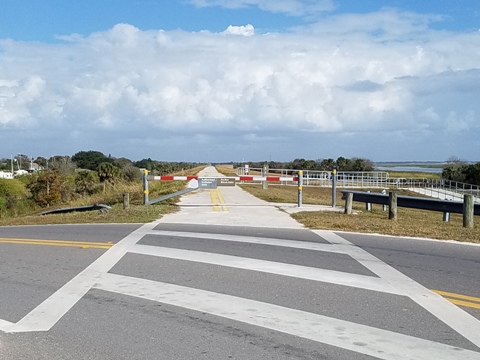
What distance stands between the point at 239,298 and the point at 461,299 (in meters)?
2.81

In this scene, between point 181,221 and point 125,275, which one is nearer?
point 125,275

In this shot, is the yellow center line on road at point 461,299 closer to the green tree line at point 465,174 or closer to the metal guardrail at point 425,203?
the metal guardrail at point 425,203

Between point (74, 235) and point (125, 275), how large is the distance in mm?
5591

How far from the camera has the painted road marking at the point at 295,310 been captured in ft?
17.3

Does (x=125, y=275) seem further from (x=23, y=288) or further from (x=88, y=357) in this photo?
(x=88, y=357)

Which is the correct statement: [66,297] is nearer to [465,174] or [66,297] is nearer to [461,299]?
[461,299]

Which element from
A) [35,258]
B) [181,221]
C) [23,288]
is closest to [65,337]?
[23,288]

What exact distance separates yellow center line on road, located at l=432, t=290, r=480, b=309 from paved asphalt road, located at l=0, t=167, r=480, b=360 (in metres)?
0.01

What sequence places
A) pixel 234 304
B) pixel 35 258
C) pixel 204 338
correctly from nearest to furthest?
pixel 204 338 < pixel 234 304 < pixel 35 258

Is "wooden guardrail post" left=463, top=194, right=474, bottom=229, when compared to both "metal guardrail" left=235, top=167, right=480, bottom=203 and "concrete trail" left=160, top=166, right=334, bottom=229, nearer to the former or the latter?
"concrete trail" left=160, top=166, right=334, bottom=229

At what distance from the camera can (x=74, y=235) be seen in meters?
13.7

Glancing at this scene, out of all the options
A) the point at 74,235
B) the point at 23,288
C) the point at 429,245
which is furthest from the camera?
the point at 74,235

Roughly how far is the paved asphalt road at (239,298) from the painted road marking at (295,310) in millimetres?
18

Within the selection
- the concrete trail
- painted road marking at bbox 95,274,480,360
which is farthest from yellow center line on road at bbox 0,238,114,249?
the concrete trail
